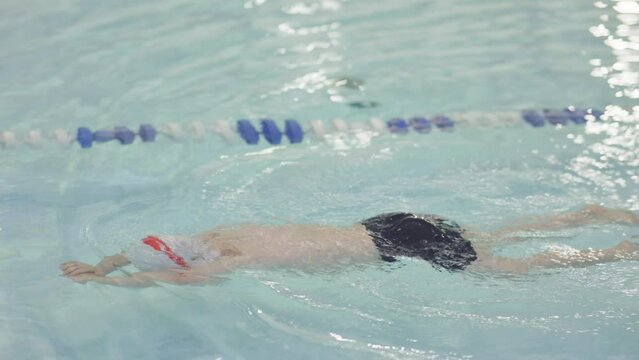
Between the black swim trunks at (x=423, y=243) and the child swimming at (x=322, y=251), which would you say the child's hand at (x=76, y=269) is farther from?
the black swim trunks at (x=423, y=243)

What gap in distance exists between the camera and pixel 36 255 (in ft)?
13.1

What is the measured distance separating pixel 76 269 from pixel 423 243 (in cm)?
134

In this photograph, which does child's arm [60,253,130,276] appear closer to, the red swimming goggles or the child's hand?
the child's hand

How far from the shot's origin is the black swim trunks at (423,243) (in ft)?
12.5

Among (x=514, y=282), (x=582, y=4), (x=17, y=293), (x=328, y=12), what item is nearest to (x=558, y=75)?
(x=582, y=4)

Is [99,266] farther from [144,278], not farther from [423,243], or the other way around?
[423,243]

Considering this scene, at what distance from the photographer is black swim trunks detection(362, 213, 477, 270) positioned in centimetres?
381

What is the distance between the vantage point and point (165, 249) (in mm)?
3516

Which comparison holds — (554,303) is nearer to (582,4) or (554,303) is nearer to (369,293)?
(369,293)

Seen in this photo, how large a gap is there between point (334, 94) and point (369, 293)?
6.48 feet

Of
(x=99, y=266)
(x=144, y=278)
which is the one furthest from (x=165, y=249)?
(x=99, y=266)

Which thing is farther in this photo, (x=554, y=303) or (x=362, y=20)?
(x=362, y=20)

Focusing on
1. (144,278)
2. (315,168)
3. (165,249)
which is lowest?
(144,278)

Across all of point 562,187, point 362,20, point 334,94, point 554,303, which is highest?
point 362,20
